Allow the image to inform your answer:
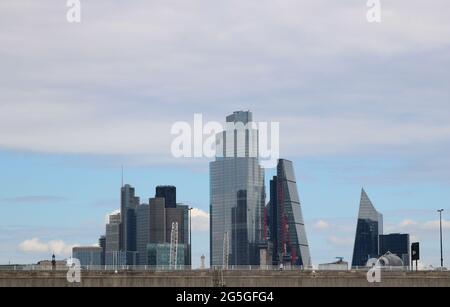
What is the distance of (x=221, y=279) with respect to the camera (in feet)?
276

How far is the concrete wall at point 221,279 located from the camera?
3201 inches

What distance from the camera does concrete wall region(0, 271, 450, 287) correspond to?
3201 inches
